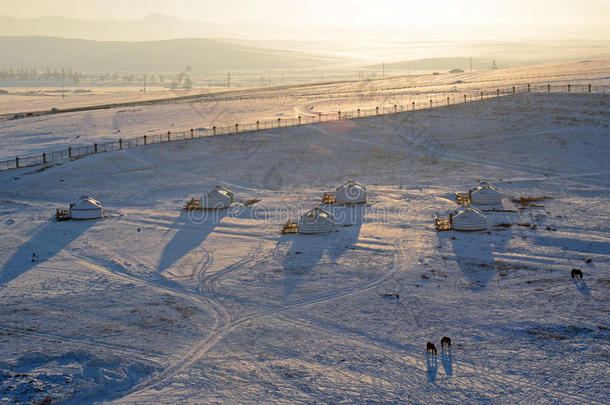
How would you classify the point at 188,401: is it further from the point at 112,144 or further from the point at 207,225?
the point at 112,144

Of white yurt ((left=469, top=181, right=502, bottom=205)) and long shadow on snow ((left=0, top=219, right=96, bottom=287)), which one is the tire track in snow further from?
long shadow on snow ((left=0, top=219, right=96, bottom=287))

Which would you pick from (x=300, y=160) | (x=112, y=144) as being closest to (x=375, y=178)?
(x=300, y=160)

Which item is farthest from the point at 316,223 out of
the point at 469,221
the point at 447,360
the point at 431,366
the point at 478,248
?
the point at 431,366

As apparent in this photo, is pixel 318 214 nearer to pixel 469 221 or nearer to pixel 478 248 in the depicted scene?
pixel 469 221

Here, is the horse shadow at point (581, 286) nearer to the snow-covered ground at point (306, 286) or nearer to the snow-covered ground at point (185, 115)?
the snow-covered ground at point (306, 286)

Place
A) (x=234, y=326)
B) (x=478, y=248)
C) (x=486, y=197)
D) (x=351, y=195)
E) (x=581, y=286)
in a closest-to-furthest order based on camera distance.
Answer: (x=234, y=326), (x=581, y=286), (x=478, y=248), (x=486, y=197), (x=351, y=195)

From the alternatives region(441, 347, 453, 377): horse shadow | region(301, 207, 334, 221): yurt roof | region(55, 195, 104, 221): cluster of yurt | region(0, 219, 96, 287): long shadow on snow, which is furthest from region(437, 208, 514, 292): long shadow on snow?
region(55, 195, 104, 221): cluster of yurt

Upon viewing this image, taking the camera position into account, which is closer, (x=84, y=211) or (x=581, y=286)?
(x=581, y=286)
